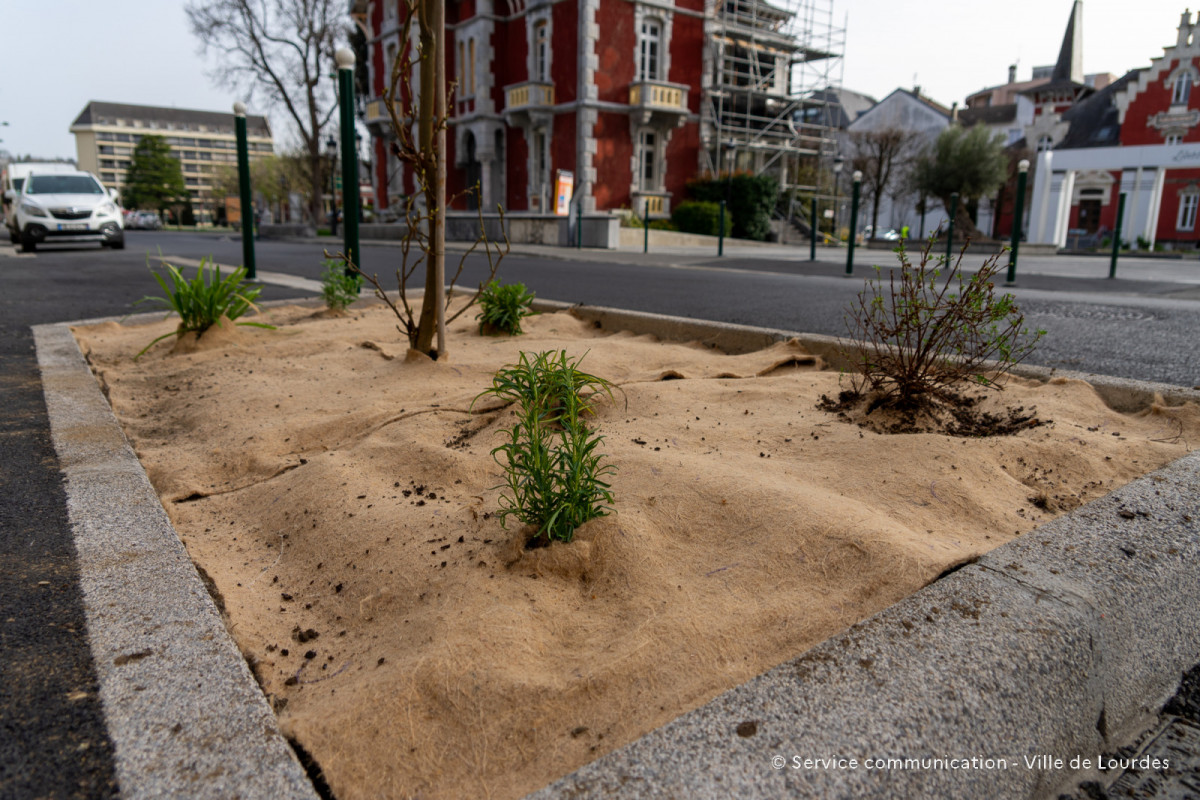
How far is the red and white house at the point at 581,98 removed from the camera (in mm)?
25422

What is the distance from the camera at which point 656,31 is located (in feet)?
87.2

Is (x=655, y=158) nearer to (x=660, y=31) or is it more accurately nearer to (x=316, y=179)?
(x=660, y=31)

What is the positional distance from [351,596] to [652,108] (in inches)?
1020

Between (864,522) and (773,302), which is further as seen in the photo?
(773,302)

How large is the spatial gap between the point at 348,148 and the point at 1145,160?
40.4 meters

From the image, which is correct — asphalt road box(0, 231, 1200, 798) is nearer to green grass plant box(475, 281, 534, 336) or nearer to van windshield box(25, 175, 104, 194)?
green grass plant box(475, 281, 534, 336)

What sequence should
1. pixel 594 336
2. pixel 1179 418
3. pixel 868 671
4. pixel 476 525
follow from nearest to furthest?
pixel 868 671 → pixel 476 525 → pixel 1179 418 → pixel 594 336

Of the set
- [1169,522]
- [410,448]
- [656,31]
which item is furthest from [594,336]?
[656,31]

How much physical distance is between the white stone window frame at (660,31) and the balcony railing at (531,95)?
3151mm

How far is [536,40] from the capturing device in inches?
1065

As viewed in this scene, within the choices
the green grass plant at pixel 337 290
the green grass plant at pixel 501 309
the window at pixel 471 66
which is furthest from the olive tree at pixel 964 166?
the green grass plant at pixel 501 309

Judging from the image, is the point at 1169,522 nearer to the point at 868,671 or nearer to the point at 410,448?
the point at 868,671

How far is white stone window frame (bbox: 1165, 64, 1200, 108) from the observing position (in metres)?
33.4

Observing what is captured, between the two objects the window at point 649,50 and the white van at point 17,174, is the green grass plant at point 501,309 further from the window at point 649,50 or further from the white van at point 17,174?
the window at point 649,50
